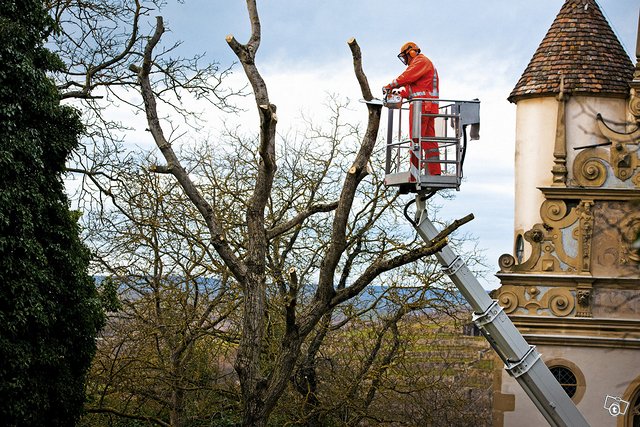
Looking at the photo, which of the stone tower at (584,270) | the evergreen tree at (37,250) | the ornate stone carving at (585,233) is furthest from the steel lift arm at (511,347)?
the evergreen tree at (37,250)

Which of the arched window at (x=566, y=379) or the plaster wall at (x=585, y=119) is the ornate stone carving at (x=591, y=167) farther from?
the arched window at (x=566, y=379)

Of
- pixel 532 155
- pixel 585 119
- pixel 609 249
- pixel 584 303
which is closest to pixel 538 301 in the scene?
pixel 584 303

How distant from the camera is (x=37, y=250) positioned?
13.9 meters

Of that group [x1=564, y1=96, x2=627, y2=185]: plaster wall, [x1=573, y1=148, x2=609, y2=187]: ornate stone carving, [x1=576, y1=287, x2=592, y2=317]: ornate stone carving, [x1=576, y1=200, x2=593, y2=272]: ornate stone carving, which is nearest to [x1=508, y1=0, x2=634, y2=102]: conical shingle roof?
[x1=564, y1=96, x2=627, y2=185]: plaster wall

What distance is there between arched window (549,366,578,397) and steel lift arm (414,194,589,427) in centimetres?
313

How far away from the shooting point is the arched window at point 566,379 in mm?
22109

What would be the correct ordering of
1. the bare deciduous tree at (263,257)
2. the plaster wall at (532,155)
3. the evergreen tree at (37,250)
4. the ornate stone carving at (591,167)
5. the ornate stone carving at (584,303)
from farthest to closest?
1. the plaster wall at (532,155)
2. the ornate stone carving at (591,167)
3. the ornate stone carving at (584,303)
4. the evergreen tree at (37,250)
5. the bare deciduous tree at (263,257)

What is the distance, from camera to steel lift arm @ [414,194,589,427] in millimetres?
16484

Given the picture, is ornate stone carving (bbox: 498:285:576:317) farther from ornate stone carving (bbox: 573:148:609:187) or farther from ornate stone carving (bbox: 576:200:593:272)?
ornate stone carving (bbox: 573:148:609:187)

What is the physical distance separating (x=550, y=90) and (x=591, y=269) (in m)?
4.24

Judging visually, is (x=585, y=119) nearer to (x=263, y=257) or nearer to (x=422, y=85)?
(x=422, y=85)

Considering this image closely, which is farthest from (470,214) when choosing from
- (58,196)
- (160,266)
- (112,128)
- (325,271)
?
(160,266)

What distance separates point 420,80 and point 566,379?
1026 cm

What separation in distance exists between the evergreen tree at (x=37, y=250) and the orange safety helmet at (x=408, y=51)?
177 inches
